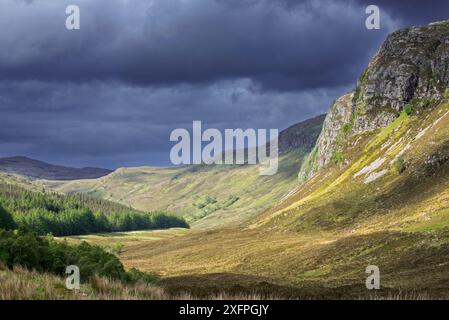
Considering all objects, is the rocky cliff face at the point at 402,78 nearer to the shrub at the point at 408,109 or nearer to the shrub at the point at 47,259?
the shrub at the point at 408,109

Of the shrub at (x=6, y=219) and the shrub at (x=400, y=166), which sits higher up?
the shrub at (x=400, y=166)

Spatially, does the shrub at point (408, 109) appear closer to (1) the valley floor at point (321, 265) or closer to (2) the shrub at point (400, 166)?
(2) the shrub at point (400, 166)

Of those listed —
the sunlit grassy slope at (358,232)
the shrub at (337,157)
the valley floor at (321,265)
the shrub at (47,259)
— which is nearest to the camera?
the shrub at (47,259)

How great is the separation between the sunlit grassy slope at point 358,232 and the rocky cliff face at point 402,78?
7082mm

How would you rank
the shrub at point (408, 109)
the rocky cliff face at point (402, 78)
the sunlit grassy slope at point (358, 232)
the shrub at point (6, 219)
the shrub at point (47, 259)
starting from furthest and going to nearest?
the shrub at point (6, 219), the rocky cliff face at point (402, 78), the shrub at point (408, 109), the sunlit grassy slope at point (358, 232), the shrub at point (47, 259)

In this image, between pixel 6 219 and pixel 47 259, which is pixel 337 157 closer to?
pixel 6 219

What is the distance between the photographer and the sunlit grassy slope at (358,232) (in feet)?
207

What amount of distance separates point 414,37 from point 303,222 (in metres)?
90.9

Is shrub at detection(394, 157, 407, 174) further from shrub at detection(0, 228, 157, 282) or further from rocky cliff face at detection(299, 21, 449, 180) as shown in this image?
shrub at detection(0, 228, 157, 282)

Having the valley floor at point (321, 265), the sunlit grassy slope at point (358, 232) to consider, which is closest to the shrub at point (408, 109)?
the sunlit grassy slope at point (358, 232)

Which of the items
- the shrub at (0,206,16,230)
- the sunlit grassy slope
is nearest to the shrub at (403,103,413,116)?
the sunlit grassy slope

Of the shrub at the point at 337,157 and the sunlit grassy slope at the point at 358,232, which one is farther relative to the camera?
the shrub at the point at 337,157

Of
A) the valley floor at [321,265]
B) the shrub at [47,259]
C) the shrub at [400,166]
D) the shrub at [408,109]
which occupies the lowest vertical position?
the valley floor at [321,265]
